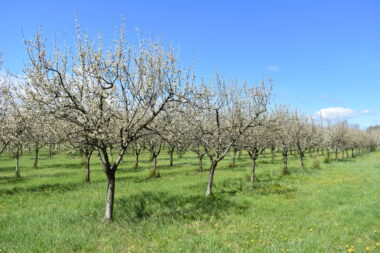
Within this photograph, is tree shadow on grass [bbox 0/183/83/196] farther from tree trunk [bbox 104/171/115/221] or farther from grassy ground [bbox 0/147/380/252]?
tree trunk [bbox 104/171/115/221]

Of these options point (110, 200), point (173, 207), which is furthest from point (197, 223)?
point (110, 200)

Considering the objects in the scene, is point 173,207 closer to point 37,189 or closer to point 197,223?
point 197,223

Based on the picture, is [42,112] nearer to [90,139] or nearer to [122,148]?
[90,139]

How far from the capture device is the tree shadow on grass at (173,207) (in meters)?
11.6

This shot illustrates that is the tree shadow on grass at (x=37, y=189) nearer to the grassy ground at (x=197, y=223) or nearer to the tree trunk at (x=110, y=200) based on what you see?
the grassy ground at (x=197, y=223)

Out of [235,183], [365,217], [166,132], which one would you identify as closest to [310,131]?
[235,183]

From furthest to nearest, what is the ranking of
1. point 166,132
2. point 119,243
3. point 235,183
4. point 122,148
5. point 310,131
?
point 310,131
point 235,183
point 166,132
point 122,148
point 119,243

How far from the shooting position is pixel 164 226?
10297 mm

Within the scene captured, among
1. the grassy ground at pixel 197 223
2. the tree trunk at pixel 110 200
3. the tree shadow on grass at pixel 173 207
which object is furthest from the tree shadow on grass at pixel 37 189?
the tree trunk at pixel 110 200

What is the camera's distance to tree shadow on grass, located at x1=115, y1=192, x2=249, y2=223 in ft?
38.0

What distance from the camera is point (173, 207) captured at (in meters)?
13.3

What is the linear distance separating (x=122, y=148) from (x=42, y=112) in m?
3.30

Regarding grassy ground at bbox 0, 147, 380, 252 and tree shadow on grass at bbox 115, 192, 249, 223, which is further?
tree shadow on grass at bbox 115, 192, 249, 223

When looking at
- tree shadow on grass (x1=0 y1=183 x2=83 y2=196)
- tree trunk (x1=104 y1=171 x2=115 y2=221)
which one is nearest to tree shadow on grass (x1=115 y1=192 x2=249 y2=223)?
tree trunk (x1=104 y1=171 x2=115 y2=221)
